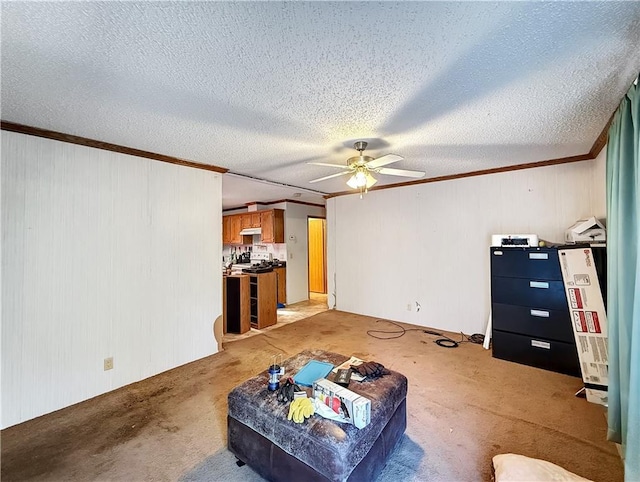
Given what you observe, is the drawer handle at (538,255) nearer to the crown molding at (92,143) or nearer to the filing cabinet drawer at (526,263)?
the filing cabinet drawer at (526,263)

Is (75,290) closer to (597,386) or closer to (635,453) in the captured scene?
(635,453)

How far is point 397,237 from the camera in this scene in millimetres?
4762

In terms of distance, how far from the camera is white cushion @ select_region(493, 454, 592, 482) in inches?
57.1

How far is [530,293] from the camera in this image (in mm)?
3053

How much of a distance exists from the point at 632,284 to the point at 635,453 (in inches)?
37.0

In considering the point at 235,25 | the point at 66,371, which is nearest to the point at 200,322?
the point at 66,371

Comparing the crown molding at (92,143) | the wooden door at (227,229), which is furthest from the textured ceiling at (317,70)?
the wooden door at (227,229)

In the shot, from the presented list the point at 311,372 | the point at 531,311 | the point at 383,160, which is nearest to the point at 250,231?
the point at 383,160

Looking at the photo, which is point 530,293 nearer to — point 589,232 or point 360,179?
point 589,232

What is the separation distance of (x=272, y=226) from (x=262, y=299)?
193 centimetres

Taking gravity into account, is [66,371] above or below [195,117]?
below

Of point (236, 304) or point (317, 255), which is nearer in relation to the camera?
point (236, 304)

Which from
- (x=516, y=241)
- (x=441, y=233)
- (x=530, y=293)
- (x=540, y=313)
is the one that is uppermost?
(x=441, y=233)

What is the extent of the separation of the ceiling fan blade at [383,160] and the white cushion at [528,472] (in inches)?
85.0
